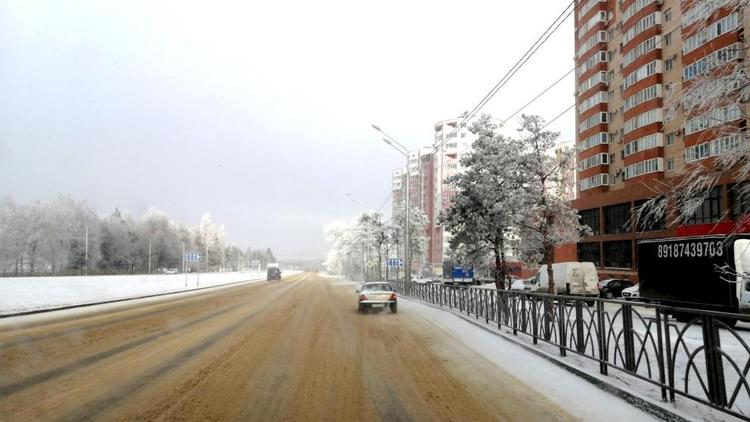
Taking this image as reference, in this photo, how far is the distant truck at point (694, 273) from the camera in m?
17.4

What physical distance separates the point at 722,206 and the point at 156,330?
37.9 metres

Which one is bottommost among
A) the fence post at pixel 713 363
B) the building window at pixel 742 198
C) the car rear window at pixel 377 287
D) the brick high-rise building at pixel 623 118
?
the car rear window at pixel 377 287

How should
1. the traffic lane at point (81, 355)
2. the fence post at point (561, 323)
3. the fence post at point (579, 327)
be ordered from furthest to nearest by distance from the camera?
the fence post at point (561, 323) → the fence post at point (579, 327) → the traffic lane at point (81, 355)

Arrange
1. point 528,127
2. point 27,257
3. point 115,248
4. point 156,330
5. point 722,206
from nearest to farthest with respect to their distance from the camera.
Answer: point 156,330 → point 528,127 → point 722,206 → point 27,257 → point 115,248

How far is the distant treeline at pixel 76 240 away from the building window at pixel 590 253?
64.7 meters

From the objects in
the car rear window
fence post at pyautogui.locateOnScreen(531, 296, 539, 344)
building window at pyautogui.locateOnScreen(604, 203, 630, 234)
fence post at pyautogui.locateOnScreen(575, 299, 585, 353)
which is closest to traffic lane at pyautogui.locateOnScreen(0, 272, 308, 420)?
the car rear window

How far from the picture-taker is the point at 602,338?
26.7 ft

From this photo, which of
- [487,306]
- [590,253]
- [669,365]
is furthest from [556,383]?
[590,253]

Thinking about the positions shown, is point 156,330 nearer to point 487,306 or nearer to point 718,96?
point 487,306

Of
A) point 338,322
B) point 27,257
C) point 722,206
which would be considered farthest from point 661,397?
point 27,257

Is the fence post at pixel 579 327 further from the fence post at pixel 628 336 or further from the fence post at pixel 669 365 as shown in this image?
the fence post at pixel 669 365

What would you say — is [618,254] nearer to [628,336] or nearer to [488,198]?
[488,198]

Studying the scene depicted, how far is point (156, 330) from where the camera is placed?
14609 millimetres

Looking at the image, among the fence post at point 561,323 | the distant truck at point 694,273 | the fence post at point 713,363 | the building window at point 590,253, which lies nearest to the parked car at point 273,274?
the building window at point 590,253
